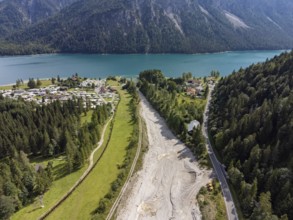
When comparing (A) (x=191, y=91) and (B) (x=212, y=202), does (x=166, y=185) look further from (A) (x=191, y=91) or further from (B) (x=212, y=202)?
(A) (x=191, y=91)

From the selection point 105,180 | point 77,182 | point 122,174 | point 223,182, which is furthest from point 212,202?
point 77,182

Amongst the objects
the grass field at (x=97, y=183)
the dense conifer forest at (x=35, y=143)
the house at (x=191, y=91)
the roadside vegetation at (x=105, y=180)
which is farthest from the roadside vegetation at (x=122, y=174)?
the house at (x=191, y=91)

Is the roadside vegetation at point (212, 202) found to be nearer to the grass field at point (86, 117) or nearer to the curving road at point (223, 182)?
the curving road at point (223, 182)

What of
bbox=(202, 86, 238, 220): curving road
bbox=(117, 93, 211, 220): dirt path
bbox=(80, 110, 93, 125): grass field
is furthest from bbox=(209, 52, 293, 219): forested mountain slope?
bbox=(80, 110, 93, 125): grass field

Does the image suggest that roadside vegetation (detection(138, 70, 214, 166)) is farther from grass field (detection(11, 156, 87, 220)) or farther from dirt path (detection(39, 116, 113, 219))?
grass field (detection(11, 156, 87, 220))

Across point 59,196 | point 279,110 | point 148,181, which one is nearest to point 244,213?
point 148,181

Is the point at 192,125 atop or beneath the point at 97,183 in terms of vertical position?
atop
